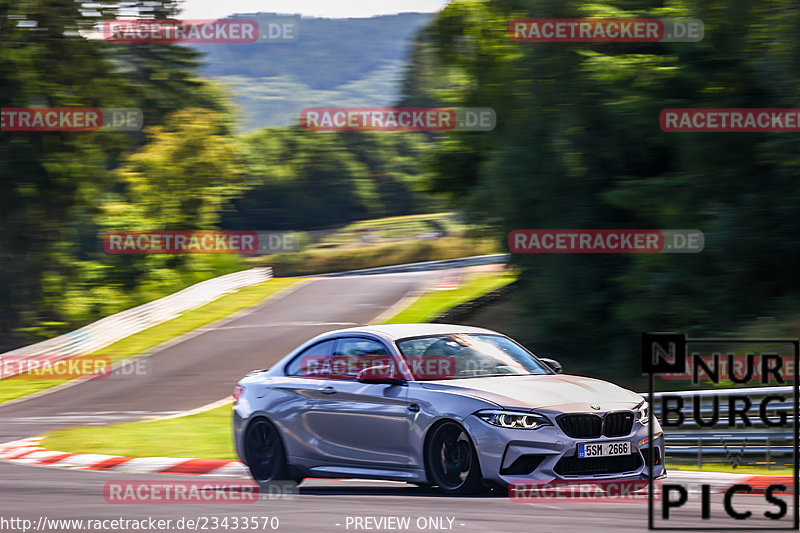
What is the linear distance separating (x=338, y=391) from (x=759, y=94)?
450 inches

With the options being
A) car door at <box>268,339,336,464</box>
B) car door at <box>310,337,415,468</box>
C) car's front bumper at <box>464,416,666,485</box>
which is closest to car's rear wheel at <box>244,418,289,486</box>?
car door at <box>268,339,336,464</box>

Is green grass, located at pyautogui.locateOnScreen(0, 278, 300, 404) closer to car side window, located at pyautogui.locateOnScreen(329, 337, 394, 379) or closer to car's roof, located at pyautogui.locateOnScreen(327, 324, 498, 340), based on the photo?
car side window, located at pyautogui.locateOnScreen(329, 337, 394, 379)

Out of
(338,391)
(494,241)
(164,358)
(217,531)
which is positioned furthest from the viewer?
(164,358)

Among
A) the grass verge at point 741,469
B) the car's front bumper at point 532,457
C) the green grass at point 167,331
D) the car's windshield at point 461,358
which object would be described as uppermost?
the car's windshield at point 461,358

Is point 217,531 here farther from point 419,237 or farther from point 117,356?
point 419,237

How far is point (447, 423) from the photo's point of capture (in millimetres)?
7809

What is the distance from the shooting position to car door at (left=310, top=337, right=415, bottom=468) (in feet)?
27.0

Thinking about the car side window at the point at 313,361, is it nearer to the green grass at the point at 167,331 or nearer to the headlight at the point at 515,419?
the headlight at the point at 515,419

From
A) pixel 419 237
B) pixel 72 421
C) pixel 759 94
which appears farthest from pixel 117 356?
pixel 419 237

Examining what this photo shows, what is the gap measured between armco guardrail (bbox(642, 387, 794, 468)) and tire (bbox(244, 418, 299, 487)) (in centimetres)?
343

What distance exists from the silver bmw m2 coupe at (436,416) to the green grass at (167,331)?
42.1ft

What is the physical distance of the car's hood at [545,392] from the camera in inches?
301

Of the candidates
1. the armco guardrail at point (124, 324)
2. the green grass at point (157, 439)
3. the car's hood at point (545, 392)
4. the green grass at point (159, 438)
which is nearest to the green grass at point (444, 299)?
the armco guardrail at point (124, 324)

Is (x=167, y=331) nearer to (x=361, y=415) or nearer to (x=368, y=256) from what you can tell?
(x=361, y=415)
